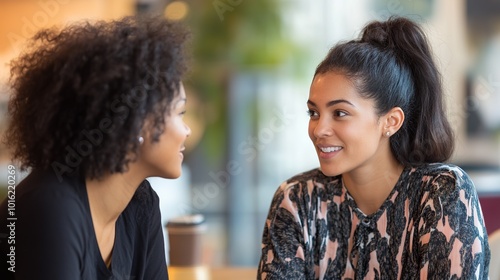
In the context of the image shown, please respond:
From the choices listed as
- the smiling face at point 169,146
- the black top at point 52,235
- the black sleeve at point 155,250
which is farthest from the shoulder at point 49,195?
the black sleeve at point 155,250

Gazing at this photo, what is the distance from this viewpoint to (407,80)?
5.76ft

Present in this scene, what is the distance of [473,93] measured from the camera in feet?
13.9

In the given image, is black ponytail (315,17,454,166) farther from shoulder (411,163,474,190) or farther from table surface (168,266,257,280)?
table surface (168,266,257,280)

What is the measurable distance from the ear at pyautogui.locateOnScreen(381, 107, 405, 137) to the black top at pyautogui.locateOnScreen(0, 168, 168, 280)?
0.67 metres

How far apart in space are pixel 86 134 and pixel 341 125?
606 mm

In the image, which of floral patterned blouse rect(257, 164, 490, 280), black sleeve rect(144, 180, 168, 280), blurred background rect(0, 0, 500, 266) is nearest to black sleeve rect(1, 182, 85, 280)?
black sleeve rect(144, 180, 168, 280)

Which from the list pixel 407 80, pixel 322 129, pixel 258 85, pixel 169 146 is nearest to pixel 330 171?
pixel 322 129

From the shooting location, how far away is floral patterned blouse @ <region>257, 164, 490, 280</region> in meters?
1.58

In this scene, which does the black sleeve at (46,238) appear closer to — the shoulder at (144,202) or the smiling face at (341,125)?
the shoulder at (144,202)

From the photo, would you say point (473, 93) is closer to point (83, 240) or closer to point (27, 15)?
point (27, 15)

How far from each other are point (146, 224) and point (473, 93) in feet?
10.3

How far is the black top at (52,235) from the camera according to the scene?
127 centimetres

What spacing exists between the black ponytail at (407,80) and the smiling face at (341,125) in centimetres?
5

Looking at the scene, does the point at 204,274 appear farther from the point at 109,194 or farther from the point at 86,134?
the point at 86,134
